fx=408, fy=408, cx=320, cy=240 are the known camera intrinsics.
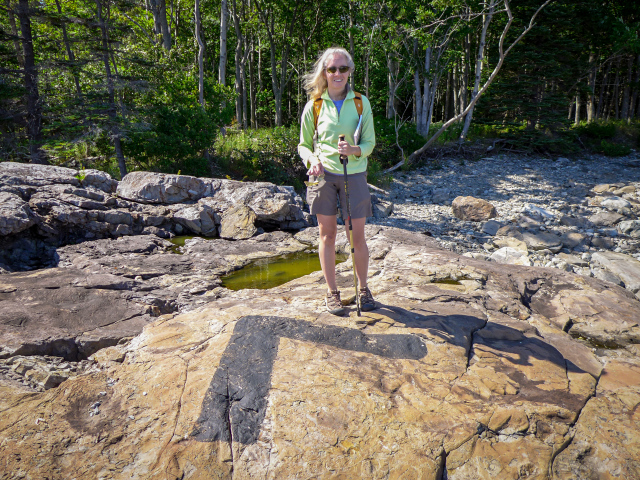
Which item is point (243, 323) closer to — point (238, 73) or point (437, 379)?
point (437, 379)

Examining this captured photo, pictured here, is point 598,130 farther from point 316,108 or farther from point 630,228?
point 316,108

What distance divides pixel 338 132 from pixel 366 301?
1.43m

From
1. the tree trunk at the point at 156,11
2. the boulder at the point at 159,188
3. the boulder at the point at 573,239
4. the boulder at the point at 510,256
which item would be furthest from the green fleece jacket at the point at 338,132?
the tree trunk at the point at 156,11

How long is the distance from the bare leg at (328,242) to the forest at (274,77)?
325 inches

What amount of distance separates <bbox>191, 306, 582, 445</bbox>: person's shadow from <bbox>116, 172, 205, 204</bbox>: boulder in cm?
567

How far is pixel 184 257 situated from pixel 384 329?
3560 millimetres

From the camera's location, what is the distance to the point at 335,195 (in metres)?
3.32

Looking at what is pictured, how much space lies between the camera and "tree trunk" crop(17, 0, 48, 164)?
393 inches

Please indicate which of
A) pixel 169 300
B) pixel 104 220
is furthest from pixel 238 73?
pixel 169 300

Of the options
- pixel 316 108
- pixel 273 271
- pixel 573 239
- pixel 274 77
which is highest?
pixel 274 77

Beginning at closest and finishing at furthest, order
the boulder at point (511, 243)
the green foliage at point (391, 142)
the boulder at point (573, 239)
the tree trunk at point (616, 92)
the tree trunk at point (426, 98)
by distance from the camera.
→ the boulder at point (511, 243) → the boulder at point (573, 239) → the green foliage at point (391, 142) → the tree trunk at point (426, 98) → the tree trunk at point (616, 92)

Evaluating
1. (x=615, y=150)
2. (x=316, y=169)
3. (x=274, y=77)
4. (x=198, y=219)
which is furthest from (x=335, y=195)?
(x=274, y=77)

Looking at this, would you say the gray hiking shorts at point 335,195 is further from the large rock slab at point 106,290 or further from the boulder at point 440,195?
the boulder at point 440,195

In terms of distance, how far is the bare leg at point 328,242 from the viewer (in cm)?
334
